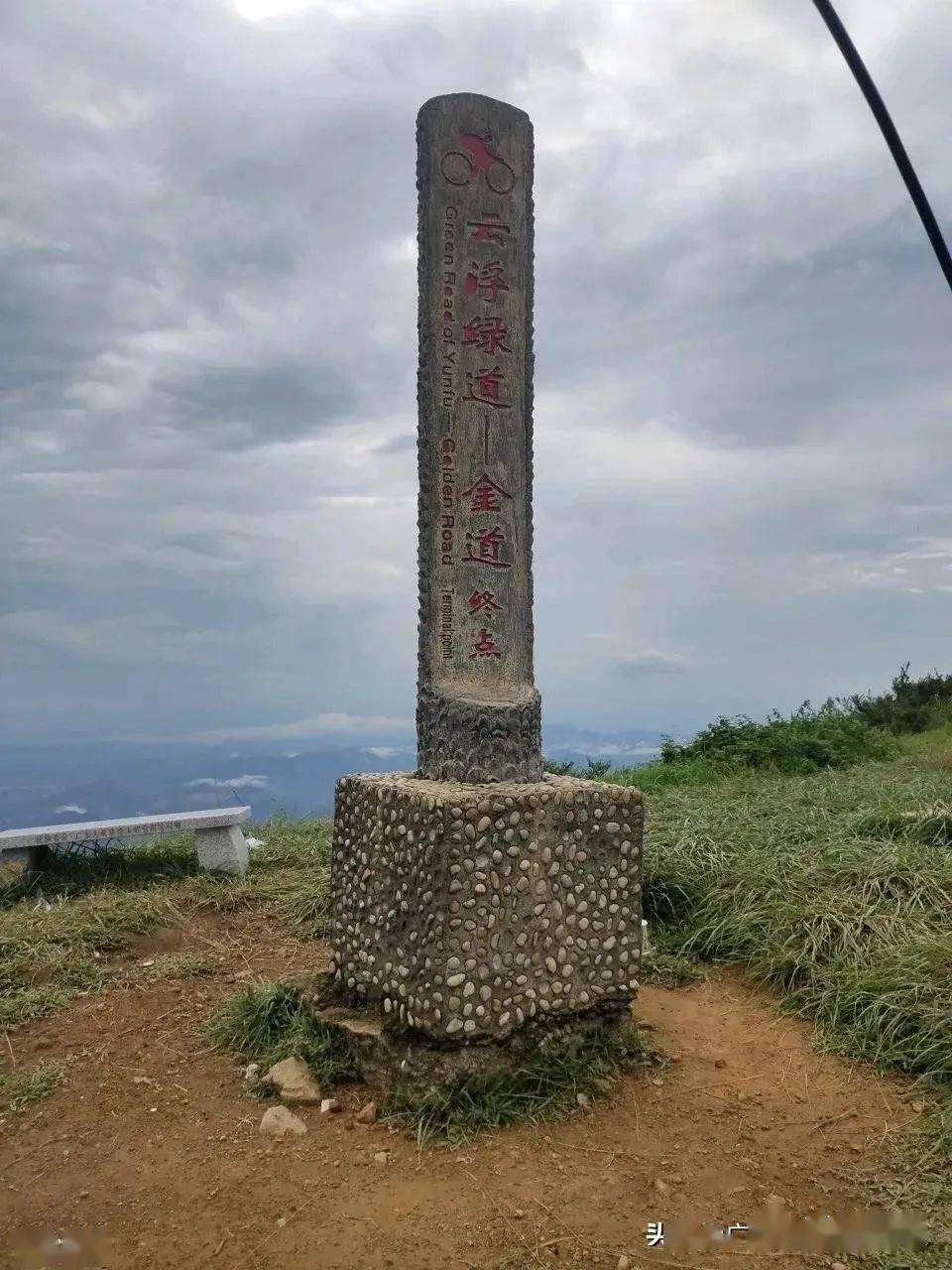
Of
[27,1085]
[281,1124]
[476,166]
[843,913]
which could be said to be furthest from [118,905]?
[476,166]

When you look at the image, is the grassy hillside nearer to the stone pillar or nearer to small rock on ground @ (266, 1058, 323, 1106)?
small rock on ground @ (266, 1058, 323, 1106)

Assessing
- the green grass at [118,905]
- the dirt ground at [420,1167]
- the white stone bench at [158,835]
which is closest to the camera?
the dirt ground at [420,1167]

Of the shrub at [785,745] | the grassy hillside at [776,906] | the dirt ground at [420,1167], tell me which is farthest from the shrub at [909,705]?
the dirt ground at [420,1167]

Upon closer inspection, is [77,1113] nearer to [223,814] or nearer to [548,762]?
[223,814]

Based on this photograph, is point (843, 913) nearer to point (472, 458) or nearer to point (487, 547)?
point (487, 547)

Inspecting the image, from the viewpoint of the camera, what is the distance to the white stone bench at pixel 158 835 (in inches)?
263

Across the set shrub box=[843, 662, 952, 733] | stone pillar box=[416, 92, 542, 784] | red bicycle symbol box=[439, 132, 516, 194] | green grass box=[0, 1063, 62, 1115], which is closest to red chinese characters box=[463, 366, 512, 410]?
Answer: stone pillar box=[416, 92, 542, 784]

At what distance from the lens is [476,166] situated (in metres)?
3.98

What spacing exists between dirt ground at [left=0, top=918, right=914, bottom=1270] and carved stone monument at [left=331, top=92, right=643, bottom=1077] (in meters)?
0.42

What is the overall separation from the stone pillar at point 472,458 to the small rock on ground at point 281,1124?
1283 millimetres

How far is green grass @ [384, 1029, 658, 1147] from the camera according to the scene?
3.38 metres

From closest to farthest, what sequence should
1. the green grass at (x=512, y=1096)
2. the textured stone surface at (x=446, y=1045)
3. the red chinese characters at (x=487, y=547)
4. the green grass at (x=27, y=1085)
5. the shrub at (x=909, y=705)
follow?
the green grass at (x=512, y=1096) < the textured stone surface at (x=446, y=1045) < the green grass at (x=27, y=1085) < the red chinese characters at (x=487, y=547) < the shrub at (x=909, y=705)

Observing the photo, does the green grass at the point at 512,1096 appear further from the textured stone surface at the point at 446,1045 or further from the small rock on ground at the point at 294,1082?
the small rock on ground at the point at 294,1082

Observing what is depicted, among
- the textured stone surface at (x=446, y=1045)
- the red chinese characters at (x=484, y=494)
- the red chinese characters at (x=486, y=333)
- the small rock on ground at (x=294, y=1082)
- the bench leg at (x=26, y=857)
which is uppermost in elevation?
the red chinese characters at (x=486, y=333)
